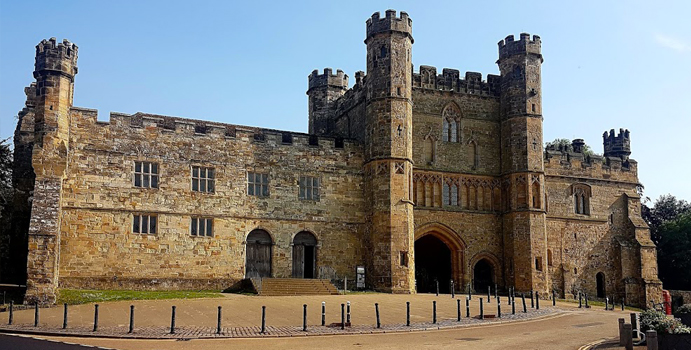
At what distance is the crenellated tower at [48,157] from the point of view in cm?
2742

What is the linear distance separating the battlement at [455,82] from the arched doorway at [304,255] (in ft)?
34.6

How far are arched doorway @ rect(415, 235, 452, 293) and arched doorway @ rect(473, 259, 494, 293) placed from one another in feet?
5.25

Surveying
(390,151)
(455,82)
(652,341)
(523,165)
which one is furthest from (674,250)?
(652,341)

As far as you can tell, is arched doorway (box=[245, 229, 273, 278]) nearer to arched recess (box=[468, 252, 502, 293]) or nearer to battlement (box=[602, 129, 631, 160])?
arched recess (box=[468, 252, 502, 293])

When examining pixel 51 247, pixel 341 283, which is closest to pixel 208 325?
pixel 51 247

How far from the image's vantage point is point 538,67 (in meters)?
41.1

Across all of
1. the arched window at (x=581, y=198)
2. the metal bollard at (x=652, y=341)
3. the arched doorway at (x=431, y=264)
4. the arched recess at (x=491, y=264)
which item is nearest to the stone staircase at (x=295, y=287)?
the arched doorway at (x=431, y=264)

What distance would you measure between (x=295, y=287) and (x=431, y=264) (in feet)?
37.0

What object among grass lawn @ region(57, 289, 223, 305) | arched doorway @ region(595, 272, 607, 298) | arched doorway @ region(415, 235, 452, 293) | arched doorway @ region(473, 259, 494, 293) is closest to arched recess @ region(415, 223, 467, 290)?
arched doorway @ region(415, 235, 452, 293)

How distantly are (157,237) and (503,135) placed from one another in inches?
794

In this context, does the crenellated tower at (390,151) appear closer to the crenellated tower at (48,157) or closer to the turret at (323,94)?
the turret at (323,94)

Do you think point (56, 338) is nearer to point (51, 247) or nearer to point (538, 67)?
point (51, 247)

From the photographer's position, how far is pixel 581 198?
1740 inches

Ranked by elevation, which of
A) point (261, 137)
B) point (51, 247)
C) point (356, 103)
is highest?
point (356, 103)
